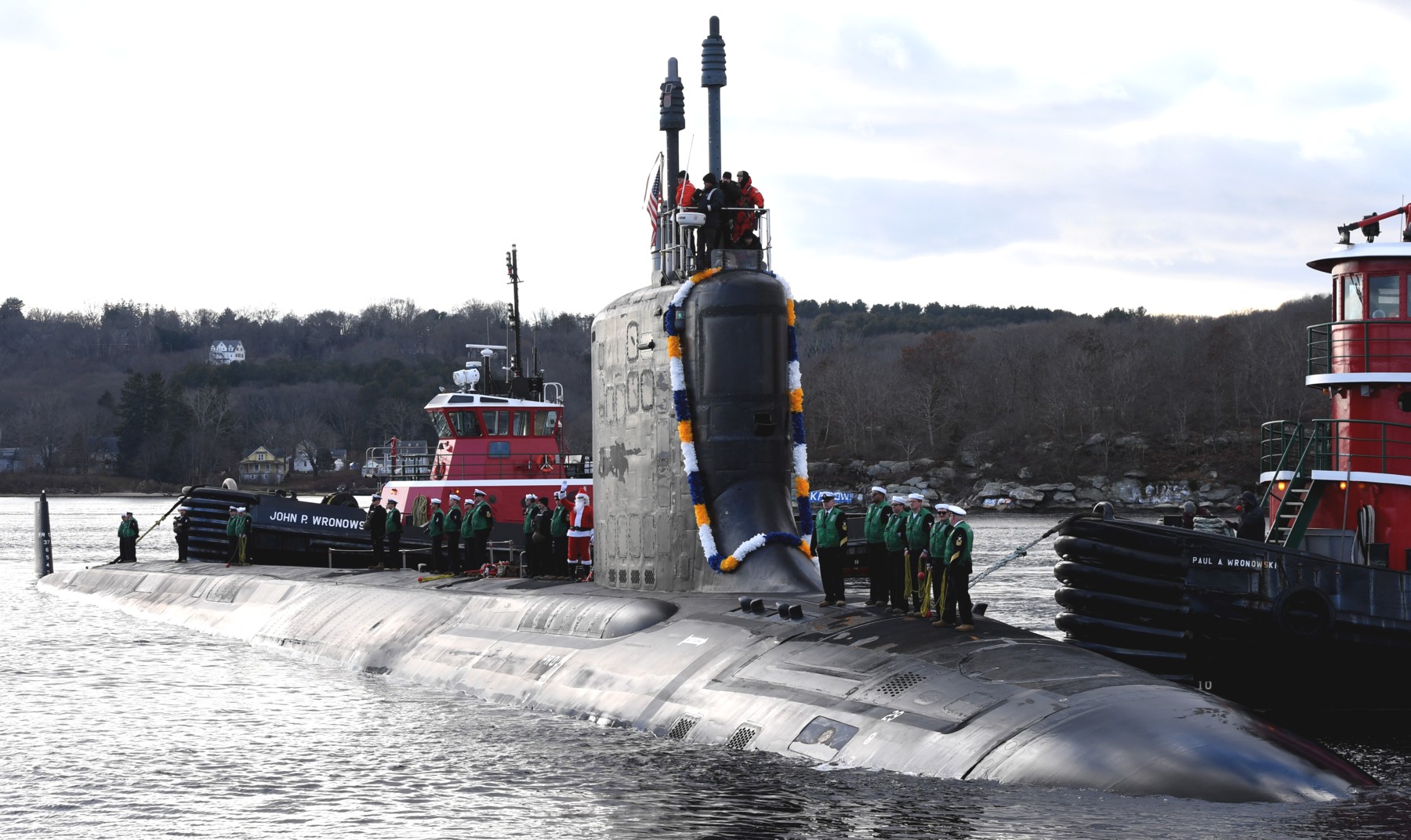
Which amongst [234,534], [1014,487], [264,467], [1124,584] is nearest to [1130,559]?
[1124,584]

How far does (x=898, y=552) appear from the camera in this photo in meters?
15.5

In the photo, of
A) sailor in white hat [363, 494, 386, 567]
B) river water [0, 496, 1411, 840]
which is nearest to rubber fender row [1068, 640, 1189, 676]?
river water [0, 496, 1411, 840]

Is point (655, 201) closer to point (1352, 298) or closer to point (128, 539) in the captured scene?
point (1352, 298)

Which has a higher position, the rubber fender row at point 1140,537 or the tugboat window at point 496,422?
the tugboat window at point 496,422

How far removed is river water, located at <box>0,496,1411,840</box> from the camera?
10633mm

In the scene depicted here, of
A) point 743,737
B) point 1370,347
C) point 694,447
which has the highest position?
point 1370,347

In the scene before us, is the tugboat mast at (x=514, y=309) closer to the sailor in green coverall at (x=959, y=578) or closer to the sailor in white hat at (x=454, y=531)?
the sailor in white hat at (x=454, y=531)

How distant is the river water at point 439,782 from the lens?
10.6 metres

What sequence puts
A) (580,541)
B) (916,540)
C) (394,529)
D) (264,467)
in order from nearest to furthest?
(916,540) < (580,541) < (394,529) < (264,467)

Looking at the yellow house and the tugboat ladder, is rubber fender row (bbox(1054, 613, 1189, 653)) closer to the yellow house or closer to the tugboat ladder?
the tugboat ladder

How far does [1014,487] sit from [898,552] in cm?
7440

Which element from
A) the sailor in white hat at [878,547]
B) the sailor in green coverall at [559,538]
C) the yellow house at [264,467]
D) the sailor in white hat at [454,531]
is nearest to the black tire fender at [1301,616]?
the sailor in white hat at [878,547]

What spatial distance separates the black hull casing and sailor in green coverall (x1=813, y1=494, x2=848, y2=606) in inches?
102

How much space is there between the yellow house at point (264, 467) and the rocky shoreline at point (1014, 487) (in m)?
52.3
